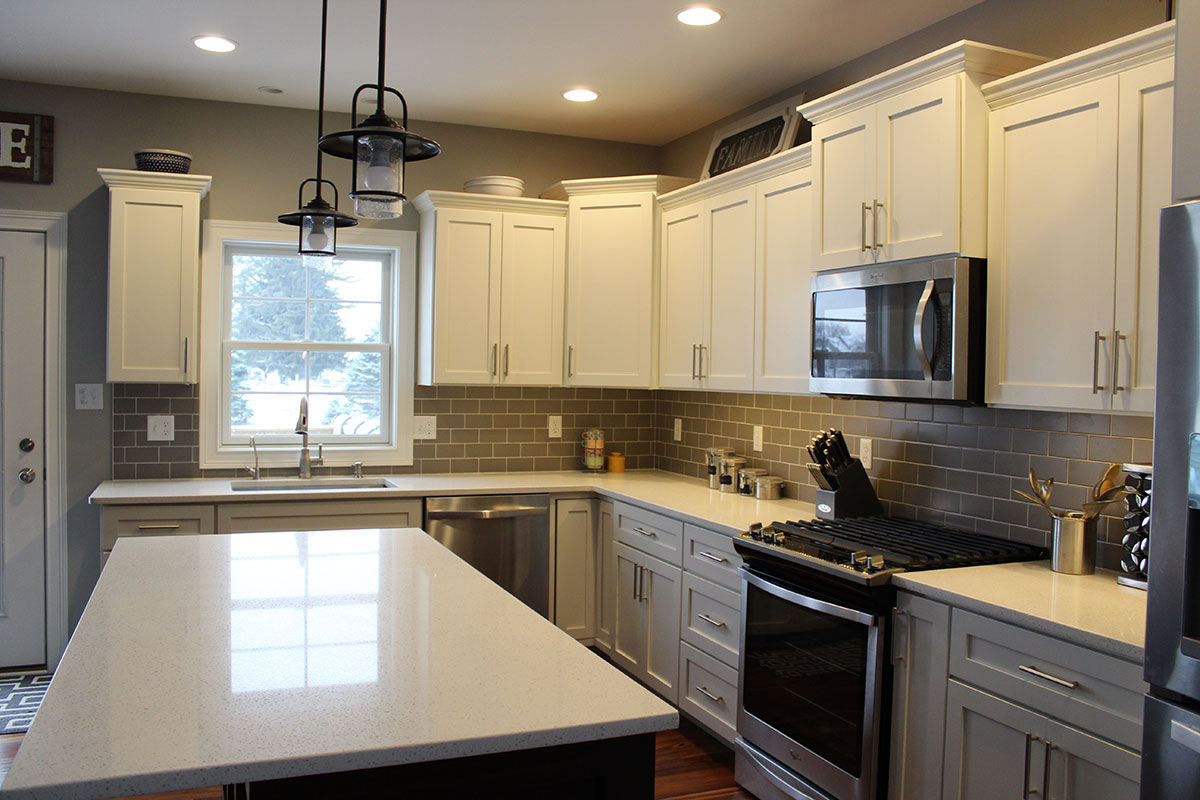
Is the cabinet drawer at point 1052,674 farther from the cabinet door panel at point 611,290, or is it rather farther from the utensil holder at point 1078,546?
the cabinet door panel at point 611,290

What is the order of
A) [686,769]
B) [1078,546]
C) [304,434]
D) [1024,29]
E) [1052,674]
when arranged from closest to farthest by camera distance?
1. [1052,674]
2. [1078,546]
3. [1024,29]
4. [686,769]
5. [304,434]

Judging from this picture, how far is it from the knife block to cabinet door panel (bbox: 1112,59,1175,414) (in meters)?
1.06

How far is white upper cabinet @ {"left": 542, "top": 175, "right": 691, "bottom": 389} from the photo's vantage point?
430 centimetres

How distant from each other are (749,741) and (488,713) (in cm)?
182

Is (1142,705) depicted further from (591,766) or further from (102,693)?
(102,693)

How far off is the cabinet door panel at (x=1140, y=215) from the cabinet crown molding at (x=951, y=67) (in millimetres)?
441

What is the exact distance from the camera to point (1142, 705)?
1755 millimetres

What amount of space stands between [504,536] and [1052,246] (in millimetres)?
2619

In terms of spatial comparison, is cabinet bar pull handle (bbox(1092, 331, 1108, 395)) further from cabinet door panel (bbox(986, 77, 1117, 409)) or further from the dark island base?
the dark island base

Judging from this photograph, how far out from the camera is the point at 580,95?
13.4 ft

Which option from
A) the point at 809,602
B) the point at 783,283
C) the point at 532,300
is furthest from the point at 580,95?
the point at 809,602

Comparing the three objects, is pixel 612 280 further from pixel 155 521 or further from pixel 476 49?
pixel 155 521

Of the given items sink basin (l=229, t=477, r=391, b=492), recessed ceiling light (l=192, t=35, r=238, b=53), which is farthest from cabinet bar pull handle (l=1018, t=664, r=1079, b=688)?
recessed ceiling light (l=192, t=35, r=238, b=53)

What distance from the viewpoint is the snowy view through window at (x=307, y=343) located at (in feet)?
14.3
